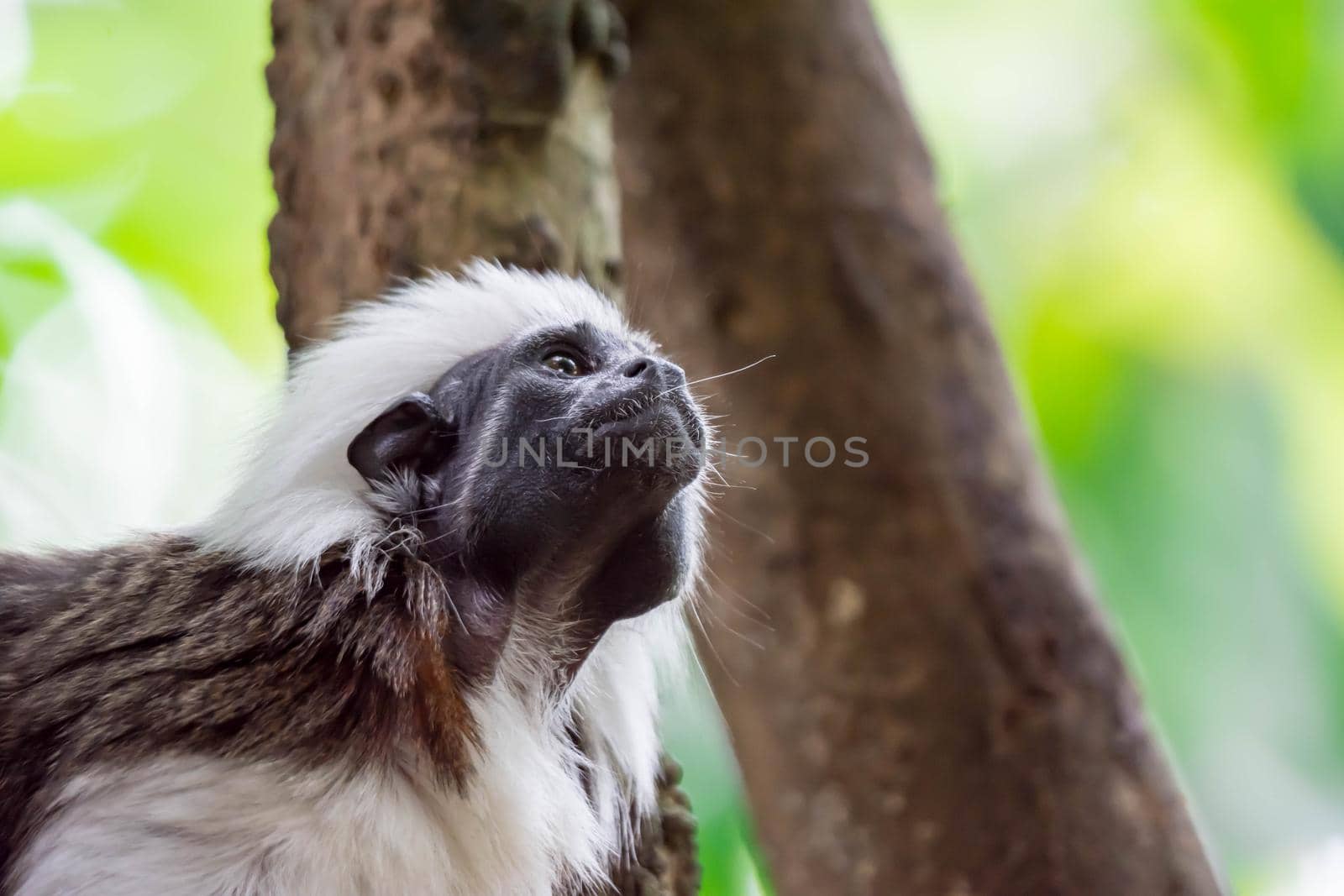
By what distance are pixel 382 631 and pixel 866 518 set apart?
1.26m

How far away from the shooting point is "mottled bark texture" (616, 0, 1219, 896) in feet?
7.23

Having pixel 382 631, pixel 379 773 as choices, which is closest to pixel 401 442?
pixel 382 631

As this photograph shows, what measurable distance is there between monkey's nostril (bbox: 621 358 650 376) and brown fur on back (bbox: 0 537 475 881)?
1.13 ft

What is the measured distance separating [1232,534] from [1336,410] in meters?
0.49

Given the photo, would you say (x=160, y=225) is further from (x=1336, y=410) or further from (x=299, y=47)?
(x=1336, y=410)

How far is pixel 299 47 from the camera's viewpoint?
6.77 ft

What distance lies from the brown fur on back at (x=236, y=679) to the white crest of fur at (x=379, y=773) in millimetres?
29

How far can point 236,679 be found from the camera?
4.30 ft

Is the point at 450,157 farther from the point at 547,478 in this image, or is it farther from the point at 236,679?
the point at 236,679

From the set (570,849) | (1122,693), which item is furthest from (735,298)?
(570,849)

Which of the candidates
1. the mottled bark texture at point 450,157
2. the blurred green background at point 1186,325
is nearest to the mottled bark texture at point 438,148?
the mottled bark texture at point 450,157

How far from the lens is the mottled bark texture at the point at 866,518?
2203 millimetres

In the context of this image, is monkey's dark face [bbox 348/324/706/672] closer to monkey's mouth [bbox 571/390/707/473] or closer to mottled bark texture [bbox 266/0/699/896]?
monkey's mouth [bbox 571/390/707/473]

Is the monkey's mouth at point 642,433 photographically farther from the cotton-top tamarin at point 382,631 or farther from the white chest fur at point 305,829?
the white chest fur at point 305,829
